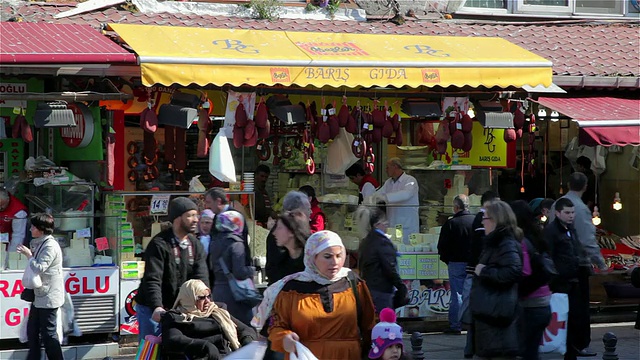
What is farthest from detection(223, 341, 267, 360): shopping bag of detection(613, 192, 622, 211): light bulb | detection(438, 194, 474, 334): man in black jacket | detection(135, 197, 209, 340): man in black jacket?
detection(613, 192, 622, 211): light bulb

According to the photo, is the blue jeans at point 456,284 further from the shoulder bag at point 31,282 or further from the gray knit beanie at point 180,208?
the shoulder bag at point 31,282

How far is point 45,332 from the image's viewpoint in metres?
9.47

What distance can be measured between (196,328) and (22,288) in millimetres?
3902

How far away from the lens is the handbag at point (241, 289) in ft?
27.6

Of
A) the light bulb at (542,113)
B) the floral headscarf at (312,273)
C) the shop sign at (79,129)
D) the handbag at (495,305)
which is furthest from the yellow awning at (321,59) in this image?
the floral headscarf at (312,273)

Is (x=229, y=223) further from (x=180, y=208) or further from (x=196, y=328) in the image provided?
(x=196, y=328)

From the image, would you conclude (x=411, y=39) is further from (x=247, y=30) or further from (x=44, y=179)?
(x=44, y=179)

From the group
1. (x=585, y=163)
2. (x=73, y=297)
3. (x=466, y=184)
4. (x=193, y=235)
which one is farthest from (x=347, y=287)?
(x=585, y=163)

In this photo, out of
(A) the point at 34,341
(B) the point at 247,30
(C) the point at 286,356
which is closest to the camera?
(C) the point at 286,356

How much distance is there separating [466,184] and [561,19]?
3.73 metres

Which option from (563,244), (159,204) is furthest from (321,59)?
(563,244)

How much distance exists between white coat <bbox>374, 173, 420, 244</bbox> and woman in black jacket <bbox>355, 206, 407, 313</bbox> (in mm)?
3790

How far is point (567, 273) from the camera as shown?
9.64 meters

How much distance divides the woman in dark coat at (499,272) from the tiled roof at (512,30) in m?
5.65
